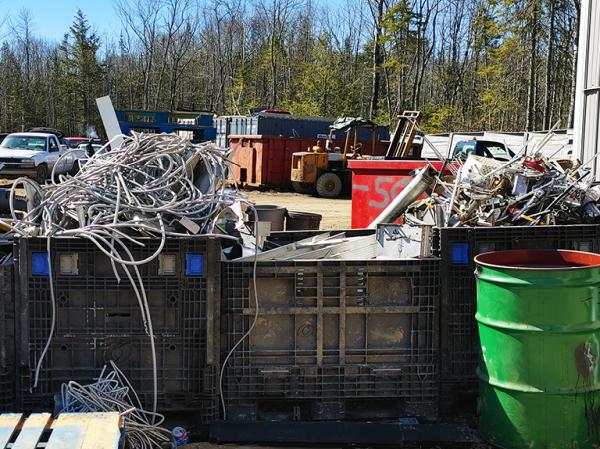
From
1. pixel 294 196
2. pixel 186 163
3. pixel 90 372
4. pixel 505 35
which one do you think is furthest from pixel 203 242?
pixel 505 35

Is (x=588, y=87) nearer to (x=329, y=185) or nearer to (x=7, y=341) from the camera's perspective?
(x=7, y=341)

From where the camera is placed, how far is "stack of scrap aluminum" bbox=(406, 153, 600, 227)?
14.5ft

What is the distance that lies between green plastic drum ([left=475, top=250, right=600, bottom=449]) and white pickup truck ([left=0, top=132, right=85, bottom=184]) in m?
17.6

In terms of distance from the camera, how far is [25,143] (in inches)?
873

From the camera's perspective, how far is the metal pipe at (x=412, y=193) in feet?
16.0

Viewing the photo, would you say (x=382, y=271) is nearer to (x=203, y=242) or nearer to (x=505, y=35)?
(x=203, y=242)

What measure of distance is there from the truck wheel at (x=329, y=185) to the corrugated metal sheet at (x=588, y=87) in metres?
13.2

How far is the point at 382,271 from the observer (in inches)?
155

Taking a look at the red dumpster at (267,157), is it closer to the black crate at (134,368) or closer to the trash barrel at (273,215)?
the trash barrel at (273,215)

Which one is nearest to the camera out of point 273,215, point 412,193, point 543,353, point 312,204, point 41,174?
point 543,353

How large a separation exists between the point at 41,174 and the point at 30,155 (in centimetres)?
64

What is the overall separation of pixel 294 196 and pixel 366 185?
12.8 metres

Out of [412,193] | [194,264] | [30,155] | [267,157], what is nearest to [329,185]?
[267,157]

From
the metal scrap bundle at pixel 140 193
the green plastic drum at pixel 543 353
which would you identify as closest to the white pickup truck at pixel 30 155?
the metal scrap bundle at pixel 140 193
